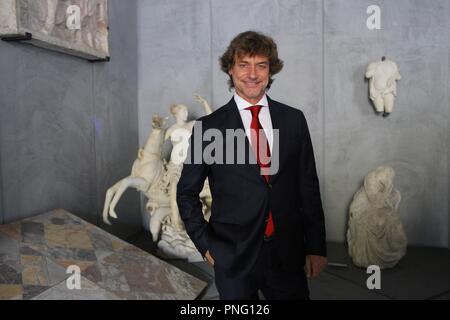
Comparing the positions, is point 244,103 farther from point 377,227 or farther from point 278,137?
point 377,227

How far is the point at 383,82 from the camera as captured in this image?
4.57m

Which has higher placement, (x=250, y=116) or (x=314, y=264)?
(x=250, y=116)

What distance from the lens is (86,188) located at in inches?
180

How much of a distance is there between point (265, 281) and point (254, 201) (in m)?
0.37

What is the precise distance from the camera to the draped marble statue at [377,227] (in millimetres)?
3871

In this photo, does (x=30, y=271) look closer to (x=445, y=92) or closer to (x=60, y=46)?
(x=60, y=46)

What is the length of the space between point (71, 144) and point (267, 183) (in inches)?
126

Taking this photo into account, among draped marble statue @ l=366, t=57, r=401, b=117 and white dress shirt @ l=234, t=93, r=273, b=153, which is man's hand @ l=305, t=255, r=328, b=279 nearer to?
white dress shirt @ l=234, t=93, r=273, b=153

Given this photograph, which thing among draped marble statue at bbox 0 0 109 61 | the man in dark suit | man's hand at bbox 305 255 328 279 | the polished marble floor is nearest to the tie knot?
the man in dark suit

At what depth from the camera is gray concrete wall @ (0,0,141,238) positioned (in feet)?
11.4

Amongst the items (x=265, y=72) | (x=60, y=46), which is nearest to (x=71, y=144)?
(x=60, y=46)

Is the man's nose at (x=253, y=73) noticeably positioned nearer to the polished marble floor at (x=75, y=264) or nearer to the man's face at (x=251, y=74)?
the man's face at (x=251, y=74)

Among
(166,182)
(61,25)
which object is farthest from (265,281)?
(61,25)

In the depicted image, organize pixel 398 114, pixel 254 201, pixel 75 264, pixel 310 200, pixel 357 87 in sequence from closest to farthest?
pixel 254 201 < pixel 310 200 < pixel 75 264 < pixel 398 114 < pixel 357 87
